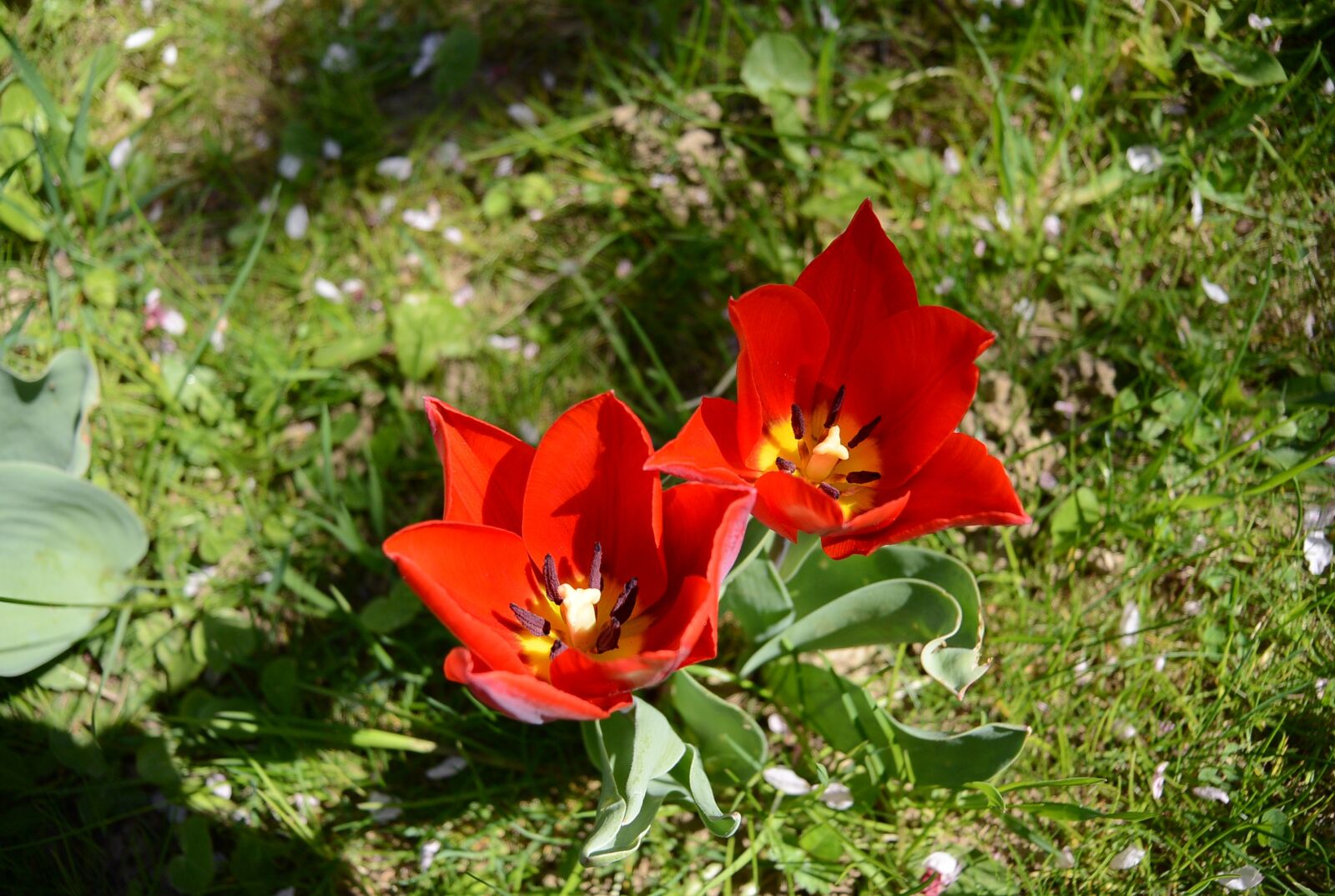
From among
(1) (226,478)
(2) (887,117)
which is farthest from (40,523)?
(2) (887,117)

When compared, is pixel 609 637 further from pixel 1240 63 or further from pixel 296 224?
pixel 1240 63

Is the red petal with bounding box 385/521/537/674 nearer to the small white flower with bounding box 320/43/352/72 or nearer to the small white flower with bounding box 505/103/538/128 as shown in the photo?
the small white flower with bounding box 505/103/538/128

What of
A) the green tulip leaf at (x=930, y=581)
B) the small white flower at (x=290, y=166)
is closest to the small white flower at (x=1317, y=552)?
the green tulip leaf at (x=930, y=581)

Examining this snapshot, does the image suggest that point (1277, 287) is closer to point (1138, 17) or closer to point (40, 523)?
point (1138, 17)

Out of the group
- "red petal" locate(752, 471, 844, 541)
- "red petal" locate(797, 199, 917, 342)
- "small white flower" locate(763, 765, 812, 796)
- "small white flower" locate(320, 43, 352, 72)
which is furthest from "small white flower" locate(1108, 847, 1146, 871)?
"small white flower" locate(320, 43, 352, 72)

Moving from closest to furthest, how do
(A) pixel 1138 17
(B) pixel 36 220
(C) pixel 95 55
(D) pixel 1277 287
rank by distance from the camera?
1. (D) pixel 1277 287
2. (A) pixel 1138 17
3. (B) pixel 36 220
4. (C) pixel 95 55
